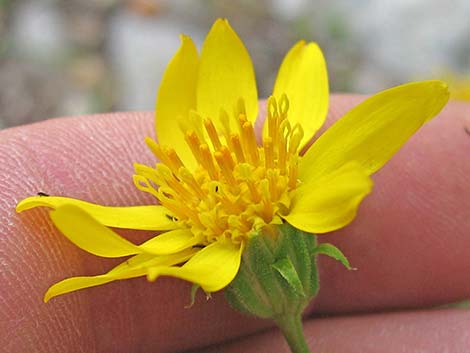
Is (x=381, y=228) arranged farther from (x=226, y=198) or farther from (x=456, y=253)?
(x=226, y=198)

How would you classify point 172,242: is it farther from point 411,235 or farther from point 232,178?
point 411,235

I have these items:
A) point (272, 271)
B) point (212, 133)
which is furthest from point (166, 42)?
point (272, 271)

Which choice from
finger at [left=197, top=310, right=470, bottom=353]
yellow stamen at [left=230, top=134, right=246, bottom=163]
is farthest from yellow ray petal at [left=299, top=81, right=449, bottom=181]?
finger at [left=197, top=310, right=470, bottom=353]

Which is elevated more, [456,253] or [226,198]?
[226,198]

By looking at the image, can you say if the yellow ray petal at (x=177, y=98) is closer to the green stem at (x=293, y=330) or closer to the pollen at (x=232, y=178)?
the pollen at (x=232, y=178)

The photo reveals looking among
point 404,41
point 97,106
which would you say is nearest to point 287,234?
point 97,106

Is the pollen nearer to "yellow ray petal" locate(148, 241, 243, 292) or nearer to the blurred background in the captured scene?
"yellow ray petal" locate(148, 241, 243, 292)
